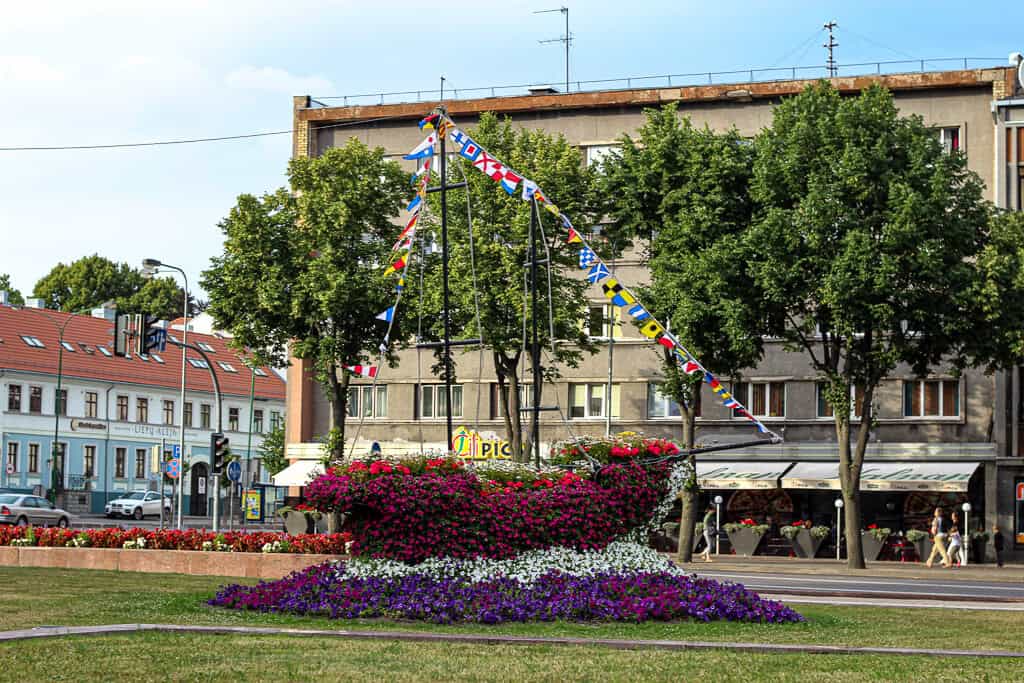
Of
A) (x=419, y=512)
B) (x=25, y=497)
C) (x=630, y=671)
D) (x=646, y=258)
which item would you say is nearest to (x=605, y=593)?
(x=419, y=512)

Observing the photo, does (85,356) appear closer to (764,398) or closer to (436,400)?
(436,400)

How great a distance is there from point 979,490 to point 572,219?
17.5 m

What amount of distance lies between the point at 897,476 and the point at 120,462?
55.1 metres

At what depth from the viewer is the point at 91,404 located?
90.8 metres

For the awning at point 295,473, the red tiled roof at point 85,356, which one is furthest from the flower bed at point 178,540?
the red tiled roof at point 85,356

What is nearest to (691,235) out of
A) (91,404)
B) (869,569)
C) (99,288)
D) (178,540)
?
(869,569)

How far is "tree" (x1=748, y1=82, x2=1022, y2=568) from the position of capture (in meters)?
39.9

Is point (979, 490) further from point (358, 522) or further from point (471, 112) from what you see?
point (358, 522)

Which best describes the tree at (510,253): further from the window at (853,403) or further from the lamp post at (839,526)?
the lamp post at (839,526)

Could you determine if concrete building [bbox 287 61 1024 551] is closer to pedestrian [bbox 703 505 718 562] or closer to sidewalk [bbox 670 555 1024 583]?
pedestrian [bbox 703 505 718 562]

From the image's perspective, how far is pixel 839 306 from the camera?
40.2 m

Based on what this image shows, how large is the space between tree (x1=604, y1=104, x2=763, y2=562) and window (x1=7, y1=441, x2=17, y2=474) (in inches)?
1993

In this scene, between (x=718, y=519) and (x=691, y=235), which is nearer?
(x=691, y=235)

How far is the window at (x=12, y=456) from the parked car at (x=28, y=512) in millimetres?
20317
